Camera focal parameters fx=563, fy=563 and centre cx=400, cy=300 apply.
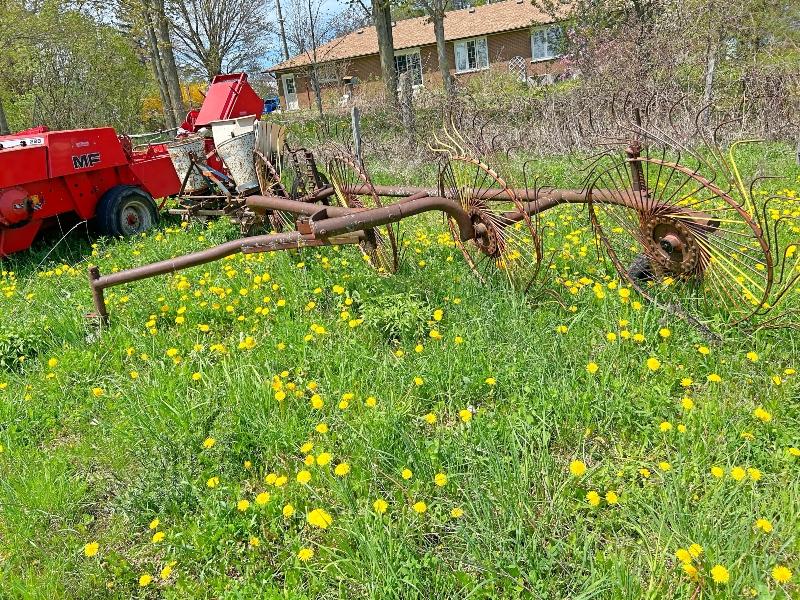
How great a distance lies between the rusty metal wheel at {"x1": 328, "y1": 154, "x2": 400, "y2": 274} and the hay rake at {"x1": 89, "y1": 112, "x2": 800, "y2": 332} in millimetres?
18

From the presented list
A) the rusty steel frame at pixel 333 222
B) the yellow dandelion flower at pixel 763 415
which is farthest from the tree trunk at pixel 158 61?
the yellow dandelion flower at pixel 763 415

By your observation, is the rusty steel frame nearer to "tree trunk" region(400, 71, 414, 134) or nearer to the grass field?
the grass field

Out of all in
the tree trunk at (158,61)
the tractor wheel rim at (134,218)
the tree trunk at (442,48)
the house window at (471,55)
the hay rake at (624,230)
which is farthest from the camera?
the house window at (471,55)

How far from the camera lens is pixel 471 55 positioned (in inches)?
1296

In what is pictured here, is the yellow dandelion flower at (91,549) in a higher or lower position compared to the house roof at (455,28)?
lower

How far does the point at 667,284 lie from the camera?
10.6ft

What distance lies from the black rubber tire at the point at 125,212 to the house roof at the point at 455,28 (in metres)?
25.8

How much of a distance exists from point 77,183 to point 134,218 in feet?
2.67

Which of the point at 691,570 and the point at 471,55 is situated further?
the point at 471,55

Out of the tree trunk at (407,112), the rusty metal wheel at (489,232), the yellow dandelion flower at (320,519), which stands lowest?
the yellow dandelion flower at (320,519)

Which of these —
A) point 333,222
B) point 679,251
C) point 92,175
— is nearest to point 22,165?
point 92,175

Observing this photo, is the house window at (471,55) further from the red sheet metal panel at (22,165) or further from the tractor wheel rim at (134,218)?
the red sheet metal panel at (22,165)

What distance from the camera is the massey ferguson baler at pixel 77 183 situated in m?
5.75

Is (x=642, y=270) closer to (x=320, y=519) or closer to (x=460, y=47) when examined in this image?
(x=320, y=519)
